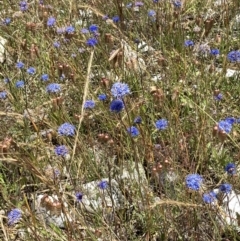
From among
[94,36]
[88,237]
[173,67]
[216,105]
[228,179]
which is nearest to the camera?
[88,237]

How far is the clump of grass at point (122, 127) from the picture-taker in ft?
5.13

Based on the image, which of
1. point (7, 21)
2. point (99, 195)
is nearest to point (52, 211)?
point (99, 195)

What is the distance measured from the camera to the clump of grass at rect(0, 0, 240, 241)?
1.56 m

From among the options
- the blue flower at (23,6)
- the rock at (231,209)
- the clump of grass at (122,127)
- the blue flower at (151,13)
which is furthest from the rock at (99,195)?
the blue flower at (23,6)

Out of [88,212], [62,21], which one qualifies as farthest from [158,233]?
[62,21]

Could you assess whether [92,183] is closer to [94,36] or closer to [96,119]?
[96,119]

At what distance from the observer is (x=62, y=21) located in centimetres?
294

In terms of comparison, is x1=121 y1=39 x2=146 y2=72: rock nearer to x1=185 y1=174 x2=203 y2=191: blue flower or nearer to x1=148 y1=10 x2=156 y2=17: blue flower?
x1=148 y1=10 x2=156 y2=17: blue flower

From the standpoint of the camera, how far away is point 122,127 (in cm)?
190

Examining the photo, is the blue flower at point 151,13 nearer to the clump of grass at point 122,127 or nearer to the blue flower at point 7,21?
the clump of grass at point 122,127

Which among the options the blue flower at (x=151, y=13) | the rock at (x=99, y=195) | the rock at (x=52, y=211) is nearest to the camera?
the rock at (x=52, y=211)

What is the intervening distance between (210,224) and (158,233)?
20 centimetres

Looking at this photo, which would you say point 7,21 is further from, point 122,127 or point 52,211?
point 52,211

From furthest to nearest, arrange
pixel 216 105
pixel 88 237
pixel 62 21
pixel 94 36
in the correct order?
pixel 62 21, pixel 94 36, pixel 216 105, pixel 88 237
